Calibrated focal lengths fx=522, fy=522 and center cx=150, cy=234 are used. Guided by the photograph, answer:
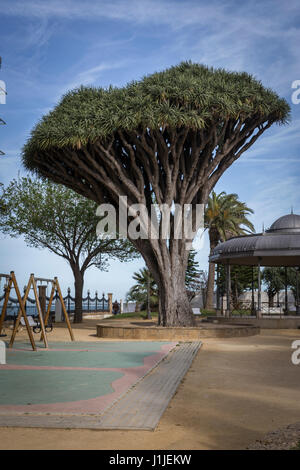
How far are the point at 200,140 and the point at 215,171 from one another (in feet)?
6.61

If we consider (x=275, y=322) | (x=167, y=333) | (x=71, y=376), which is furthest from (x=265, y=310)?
(x=71, y=376)

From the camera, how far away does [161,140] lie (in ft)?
63.6

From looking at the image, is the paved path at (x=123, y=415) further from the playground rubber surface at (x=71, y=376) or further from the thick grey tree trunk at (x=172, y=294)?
the thick grey tree trunk at (x=172, y=294)

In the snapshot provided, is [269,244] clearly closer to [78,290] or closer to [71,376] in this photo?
[78,290]

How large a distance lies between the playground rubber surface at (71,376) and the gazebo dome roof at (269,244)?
1105 cm

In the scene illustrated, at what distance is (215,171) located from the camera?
2202cm

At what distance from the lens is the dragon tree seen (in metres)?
18.8

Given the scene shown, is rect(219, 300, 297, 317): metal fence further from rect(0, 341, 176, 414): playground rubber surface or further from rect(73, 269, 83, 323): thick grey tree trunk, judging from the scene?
rect(0, 341, 176, 414): playground rubber surface

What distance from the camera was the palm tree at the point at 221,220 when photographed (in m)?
40.6

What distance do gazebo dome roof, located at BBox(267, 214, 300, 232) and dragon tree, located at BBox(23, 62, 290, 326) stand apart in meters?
6.97

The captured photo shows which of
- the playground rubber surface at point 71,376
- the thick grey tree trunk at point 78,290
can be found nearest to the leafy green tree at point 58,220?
the thick grey tree trunk at point 78,290
